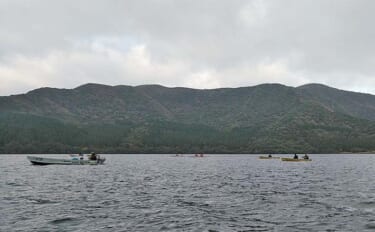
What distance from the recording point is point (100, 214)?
3684 cm

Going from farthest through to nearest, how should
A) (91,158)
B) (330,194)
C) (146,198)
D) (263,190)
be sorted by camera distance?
1. (91,158)
2. (263,190)
3. (330,194)
4. (146,198)

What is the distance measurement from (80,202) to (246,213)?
59.5ft

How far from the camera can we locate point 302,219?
1361 inches

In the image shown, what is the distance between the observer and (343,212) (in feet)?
125

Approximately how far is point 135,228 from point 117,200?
15.7 meters

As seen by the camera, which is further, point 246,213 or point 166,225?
point 246,213

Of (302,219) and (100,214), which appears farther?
(100,214)

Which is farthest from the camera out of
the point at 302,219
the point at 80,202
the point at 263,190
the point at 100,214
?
the point at 263,190

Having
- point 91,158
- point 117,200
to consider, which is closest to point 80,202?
point 117,200

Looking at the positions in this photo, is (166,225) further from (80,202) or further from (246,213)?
(80,202)

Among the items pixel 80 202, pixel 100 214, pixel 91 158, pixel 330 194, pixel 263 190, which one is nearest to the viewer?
pixel 100 214

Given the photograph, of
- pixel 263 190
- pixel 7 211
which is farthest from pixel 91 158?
pixel 7 211

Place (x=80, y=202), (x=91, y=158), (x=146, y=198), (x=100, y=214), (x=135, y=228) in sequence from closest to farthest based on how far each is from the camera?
(x=135, y=228) → (x=100, y=214) → (x=80, y=202) → (x=146, y=198) → (x=91, y=158)

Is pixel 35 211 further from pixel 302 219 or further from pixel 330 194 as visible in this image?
pixel 330 194
